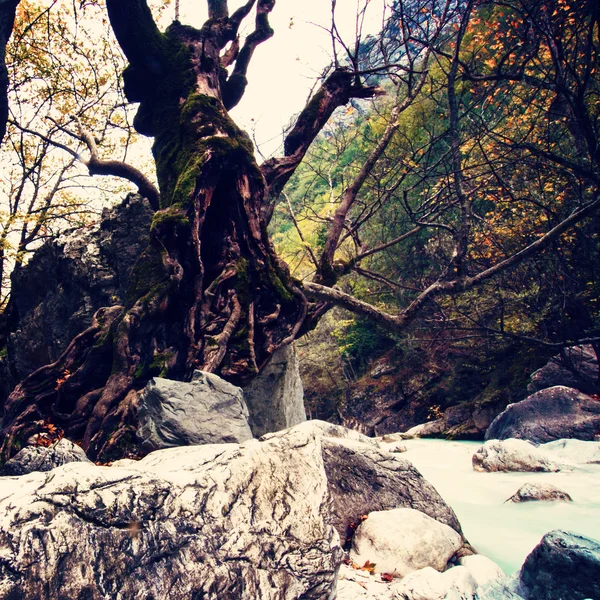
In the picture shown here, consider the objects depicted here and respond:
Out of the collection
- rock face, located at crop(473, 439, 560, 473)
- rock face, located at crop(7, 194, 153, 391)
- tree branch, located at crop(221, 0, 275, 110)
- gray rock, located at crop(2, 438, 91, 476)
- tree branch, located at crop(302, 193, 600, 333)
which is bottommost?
rock face, located at crop(473, 439, 560, 473)

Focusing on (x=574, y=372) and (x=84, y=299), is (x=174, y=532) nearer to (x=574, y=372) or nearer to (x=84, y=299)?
(x=84, y=299)

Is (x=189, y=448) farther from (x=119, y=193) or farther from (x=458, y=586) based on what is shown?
(x=119, y=193)

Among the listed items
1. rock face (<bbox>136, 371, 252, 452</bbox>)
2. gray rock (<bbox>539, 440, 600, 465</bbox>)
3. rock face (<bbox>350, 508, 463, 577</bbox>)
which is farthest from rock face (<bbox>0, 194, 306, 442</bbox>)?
gray rock (<bbox>539, 440, 600, 465</bbox>)

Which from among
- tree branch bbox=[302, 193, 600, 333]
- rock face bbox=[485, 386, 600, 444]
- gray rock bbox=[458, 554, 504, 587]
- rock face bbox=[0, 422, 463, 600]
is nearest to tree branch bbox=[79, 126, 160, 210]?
tree branch bbox=[302, 193, 600, 333]

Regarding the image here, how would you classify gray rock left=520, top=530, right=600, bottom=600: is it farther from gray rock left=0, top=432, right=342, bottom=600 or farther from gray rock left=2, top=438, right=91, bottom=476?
gray rock left=2, top=438, right=91, bottom=476

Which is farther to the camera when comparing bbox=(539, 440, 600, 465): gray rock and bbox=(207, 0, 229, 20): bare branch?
bbox=(207, 0, 229, 20): bare branch

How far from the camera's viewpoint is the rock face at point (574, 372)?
9750 mm

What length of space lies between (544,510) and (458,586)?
2.99 metres

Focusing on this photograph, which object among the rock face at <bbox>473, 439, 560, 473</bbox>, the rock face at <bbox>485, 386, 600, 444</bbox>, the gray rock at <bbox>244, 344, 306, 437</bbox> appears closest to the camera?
the gray rock at <bbox>244, 344, 306, 437</bbox>

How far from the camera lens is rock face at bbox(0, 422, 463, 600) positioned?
68.5 inches

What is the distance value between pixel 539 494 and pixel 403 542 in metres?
2.96

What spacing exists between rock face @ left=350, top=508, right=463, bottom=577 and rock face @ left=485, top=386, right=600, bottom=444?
21.3ft

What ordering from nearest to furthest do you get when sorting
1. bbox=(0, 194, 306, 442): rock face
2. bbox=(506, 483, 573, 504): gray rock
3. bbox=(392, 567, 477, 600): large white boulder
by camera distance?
bbox=(392, 567, 477, 600): large white boulder, bbox=(506, 483, 573, 504): gray rock, bbox=(0, 194, 306, 442): rock face

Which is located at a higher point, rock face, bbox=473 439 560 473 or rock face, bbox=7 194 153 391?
rock face, bbox=7 194 153 391
